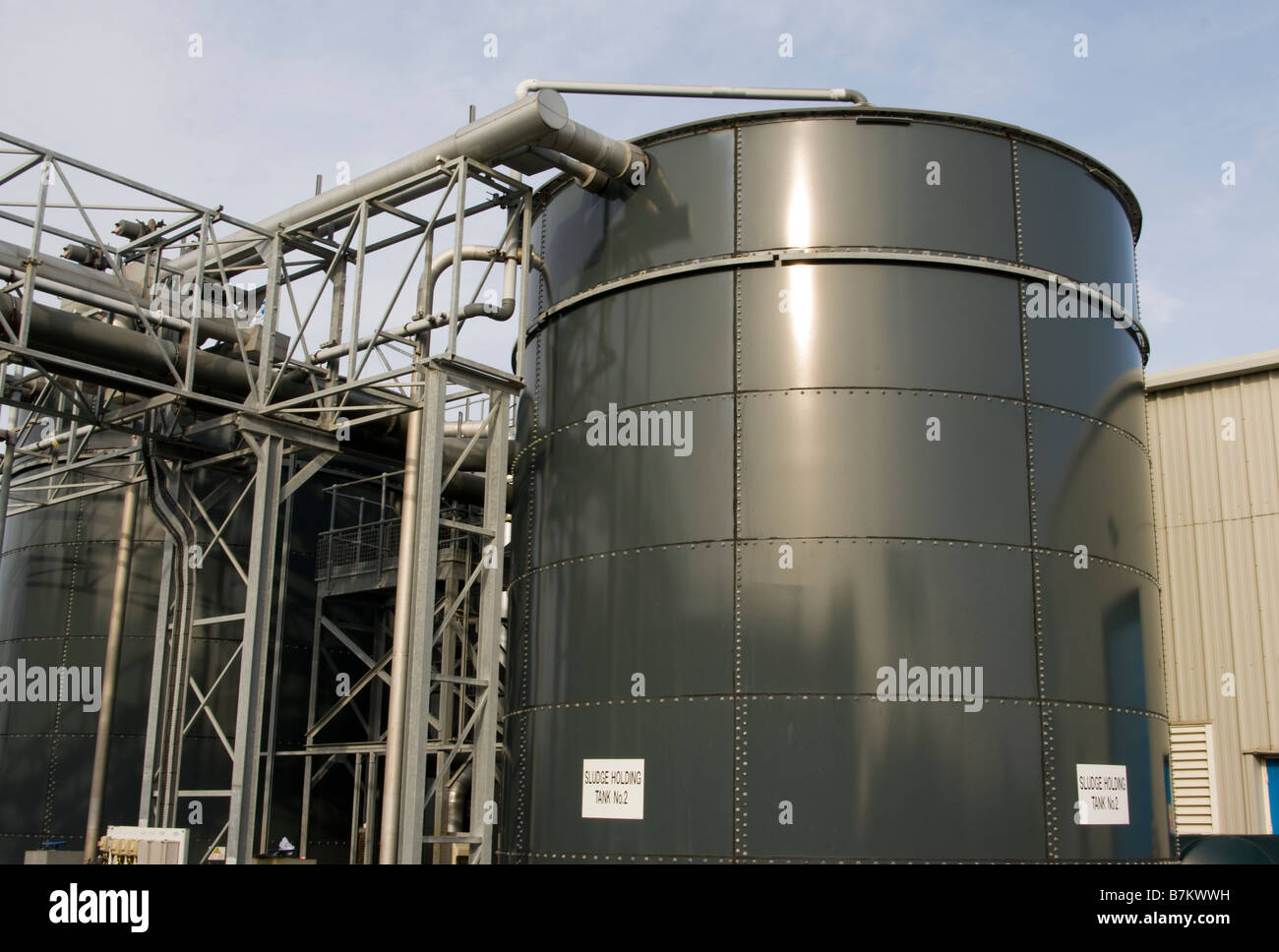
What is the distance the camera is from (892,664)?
49.1 feet

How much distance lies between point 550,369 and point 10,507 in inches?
535

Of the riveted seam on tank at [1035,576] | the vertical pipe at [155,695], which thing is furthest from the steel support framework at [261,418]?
the riveted seam on tank at [1035,576]

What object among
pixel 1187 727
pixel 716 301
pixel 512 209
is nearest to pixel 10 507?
pixel 512 209

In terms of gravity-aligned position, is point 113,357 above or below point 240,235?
below

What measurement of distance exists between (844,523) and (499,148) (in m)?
7.22

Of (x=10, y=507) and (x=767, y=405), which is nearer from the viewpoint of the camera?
(x=767, y=405)

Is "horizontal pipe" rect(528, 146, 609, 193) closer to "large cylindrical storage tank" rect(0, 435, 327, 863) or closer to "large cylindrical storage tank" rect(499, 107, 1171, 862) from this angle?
"large cylindrical storage tank" rect(499, 107, 1171, 862)

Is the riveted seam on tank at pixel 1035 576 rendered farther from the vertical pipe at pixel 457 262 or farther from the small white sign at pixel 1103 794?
the vertical pipe at pixel 457 262

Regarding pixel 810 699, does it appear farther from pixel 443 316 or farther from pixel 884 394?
pixel 443 316

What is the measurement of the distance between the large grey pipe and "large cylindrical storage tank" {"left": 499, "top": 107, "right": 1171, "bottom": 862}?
75 centimetres

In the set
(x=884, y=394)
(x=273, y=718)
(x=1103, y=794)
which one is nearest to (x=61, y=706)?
(x=273, y=718)

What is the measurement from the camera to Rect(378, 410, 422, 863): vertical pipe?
15867 millimetres

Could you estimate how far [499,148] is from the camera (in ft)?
57.8
